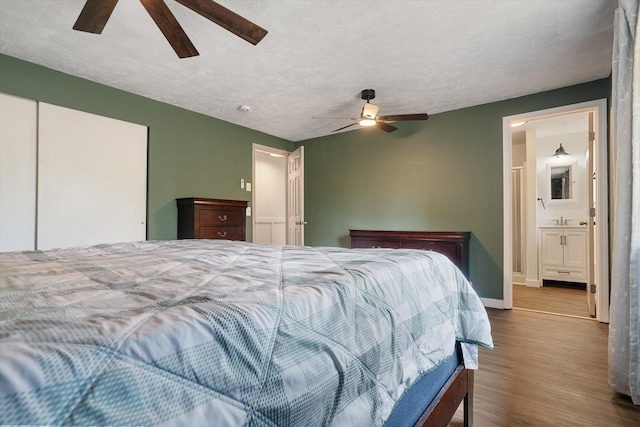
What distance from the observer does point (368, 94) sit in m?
3.40

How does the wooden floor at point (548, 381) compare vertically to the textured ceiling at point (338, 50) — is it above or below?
below

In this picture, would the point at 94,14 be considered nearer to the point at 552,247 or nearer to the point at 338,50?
the point at 338,50

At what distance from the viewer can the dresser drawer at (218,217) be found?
3.55 m

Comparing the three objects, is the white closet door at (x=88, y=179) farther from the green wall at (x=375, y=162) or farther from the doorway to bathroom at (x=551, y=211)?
the doorway to bathroom at (x=551, y=211)

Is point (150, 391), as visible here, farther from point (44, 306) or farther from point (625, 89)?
point (625, 89)

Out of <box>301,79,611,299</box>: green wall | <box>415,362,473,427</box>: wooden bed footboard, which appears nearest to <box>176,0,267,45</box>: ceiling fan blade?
<box>415,362,473,427</box>: wooden bed footboard

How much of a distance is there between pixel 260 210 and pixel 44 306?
593 centimetres

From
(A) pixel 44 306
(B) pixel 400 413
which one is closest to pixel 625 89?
(B) pixel 400 413

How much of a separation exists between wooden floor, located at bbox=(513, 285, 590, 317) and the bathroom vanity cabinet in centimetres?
21

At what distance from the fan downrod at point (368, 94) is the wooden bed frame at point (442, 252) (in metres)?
1.66

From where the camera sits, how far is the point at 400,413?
3.20ft

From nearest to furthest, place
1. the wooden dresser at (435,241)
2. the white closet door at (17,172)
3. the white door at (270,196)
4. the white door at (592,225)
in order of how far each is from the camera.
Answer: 1. the white closet door at (17,172)
2. the white door at (592,225)
3. the wooden dresser at (435,241)
4. the white door at (270,196)

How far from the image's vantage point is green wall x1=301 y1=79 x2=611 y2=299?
3.74 meters

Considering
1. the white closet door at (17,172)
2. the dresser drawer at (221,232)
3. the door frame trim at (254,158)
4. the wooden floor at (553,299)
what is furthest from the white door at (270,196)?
the wooden floor at (553,299)
